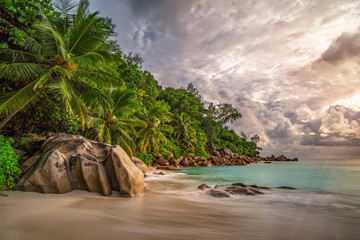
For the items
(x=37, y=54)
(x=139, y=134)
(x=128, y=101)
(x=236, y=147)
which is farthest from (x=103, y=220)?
(x=236, y=147)

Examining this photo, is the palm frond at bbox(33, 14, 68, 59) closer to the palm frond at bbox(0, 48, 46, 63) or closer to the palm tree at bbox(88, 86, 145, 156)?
the palm frond at bbox(0, 48, 46, 63)

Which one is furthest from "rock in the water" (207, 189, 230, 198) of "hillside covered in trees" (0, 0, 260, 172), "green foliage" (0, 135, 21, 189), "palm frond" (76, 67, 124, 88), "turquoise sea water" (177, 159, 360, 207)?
"green foliage" (0, 135, 21, 189)

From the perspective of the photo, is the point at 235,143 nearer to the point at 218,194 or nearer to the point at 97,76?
the point at 218,194

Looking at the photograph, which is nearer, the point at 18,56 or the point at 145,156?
the point at 18,56

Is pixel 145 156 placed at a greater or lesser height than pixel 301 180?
greater

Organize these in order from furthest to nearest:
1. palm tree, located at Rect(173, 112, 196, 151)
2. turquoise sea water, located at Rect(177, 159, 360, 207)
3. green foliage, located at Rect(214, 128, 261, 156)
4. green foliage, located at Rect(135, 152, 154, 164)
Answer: green foliage, located at Rect(214, 128, 261, 156)
palm tree, located at Rect(173, 112, 196, 151)
green foliage, located at Rect(135, 152, 154, 164)
turquoise sea water, located at Rect(177, 159, 360, 207)

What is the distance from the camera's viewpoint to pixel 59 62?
7746 millimetres

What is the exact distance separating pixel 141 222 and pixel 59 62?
7.01 m

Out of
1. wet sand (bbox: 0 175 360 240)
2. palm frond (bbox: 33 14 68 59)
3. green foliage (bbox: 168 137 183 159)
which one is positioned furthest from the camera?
green foliage (bbox: 168 137 183 159)

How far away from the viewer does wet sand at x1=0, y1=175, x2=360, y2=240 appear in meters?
3.07

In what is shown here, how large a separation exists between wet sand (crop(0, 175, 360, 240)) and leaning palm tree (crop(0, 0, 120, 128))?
3.52 m

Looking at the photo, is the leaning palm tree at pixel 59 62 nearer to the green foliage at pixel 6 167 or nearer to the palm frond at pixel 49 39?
the palm frond at pixel 49 39

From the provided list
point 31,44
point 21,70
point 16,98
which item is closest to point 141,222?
point 16,98

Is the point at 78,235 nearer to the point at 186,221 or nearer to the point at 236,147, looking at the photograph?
the point at 186,221
